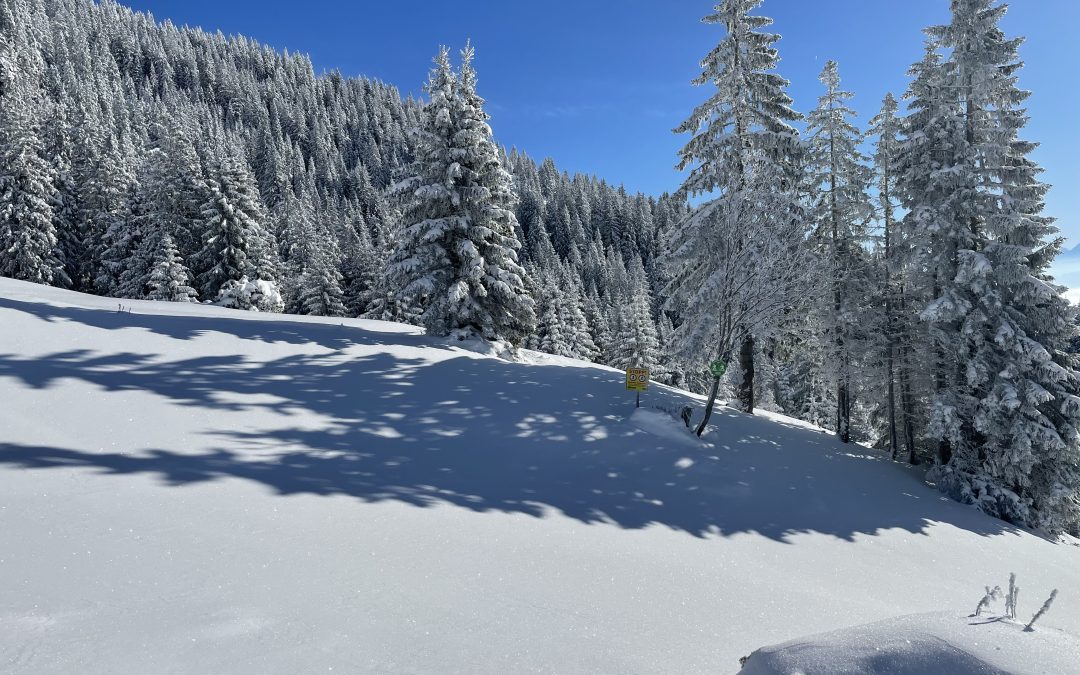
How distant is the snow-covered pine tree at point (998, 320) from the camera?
13859 millimetres

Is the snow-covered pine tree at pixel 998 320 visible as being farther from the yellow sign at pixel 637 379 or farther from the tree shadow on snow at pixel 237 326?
the tree shadow on snow at pixel 237 326

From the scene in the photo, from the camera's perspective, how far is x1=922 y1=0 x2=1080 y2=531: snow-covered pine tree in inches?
546

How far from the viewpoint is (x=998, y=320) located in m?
14.4

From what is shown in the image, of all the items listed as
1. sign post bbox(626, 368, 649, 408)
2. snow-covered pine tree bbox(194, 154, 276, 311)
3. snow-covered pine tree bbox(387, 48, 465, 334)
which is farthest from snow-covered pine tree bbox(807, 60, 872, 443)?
snow-covered pine tree bbox(194, 154, 276, 311)

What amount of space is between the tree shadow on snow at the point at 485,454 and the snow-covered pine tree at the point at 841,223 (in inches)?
174

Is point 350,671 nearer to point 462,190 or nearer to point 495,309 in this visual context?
point 495,309

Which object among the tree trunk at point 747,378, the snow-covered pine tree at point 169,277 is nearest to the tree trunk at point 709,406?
the tree trunk at point 747,378

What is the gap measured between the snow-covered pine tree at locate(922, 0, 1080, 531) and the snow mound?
1404cm

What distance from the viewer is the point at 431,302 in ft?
62.7

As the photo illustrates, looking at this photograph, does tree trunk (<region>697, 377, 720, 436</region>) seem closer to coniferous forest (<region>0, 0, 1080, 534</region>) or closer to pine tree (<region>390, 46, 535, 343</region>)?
coniferous forest (<region>0, 0, 1080, 534</region>)

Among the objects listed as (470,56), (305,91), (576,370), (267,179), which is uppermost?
(305,91)

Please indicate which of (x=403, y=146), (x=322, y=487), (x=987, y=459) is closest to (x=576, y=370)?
(x=322, y=487)

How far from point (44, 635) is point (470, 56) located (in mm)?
20767

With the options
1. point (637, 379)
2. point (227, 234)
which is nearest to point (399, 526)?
point (637, 379)
